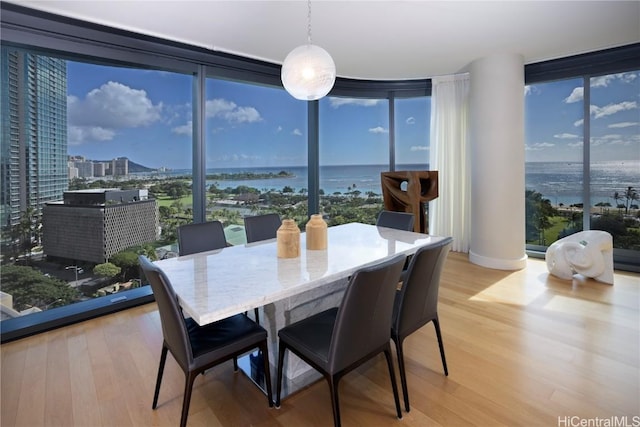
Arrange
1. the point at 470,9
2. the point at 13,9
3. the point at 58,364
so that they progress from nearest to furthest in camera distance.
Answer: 1. the point at 58,364
2. the point at 13,9
3. the point at 470,9

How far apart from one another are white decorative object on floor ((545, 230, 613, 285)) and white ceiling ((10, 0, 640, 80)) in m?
2.08

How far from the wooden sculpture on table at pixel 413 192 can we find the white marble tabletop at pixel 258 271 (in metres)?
1.06

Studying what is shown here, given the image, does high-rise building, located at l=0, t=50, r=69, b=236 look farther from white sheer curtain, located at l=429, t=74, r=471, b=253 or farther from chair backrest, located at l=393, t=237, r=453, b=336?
white sheer curtain, located at l=429, t=74, r=471, b=253

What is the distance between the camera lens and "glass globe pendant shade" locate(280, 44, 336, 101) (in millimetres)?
1958

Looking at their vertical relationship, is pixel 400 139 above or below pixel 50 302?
above

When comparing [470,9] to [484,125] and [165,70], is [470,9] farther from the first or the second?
[165,70]

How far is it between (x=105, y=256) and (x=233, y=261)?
1891mm

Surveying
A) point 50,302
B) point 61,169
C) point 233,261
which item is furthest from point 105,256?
point 233,261

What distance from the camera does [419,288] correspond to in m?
1.73

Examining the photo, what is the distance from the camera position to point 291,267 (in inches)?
69.6

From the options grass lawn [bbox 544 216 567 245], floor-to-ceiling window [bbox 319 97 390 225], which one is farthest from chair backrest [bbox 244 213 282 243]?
grass lawn [bbox 544 216 567 245]

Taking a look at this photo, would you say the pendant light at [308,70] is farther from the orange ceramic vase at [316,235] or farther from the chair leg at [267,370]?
the chair leg at [267,370]

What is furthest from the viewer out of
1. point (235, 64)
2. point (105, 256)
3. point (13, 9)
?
point (235, 64)

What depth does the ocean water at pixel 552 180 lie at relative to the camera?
3.92 metres
